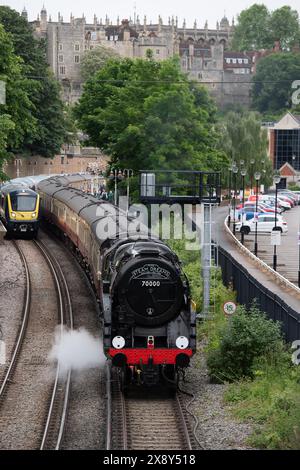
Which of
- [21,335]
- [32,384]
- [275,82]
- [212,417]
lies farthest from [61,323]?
[275,82]

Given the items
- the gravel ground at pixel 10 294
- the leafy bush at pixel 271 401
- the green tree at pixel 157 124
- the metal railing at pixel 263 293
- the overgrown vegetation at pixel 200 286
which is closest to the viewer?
the leafy bush at pixel 271 401

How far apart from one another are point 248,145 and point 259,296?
6712cm

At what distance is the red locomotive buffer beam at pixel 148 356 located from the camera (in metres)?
20.9

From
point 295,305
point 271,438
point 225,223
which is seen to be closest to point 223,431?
point 271,438

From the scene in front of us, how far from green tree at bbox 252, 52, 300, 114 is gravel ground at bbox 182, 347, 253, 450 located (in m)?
148

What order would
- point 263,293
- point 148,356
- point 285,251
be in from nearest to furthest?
point 148,356, point 263,293, point 285,251

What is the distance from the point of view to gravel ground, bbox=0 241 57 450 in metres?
18.5

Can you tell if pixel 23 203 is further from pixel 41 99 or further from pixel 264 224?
pixel 41 99

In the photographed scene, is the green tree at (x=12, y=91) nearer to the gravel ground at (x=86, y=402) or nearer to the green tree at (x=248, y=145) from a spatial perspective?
→ the gravel ground at (x=86, y=402)

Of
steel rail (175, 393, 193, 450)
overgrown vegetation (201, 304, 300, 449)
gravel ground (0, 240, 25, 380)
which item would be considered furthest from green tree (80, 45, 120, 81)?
steel rail (175, 393, 193, 450)

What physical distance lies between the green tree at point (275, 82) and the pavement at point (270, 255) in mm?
101274

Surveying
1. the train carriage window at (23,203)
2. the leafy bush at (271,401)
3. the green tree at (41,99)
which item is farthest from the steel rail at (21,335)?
the green tree at (41,99)

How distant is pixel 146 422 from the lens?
63.8 ft

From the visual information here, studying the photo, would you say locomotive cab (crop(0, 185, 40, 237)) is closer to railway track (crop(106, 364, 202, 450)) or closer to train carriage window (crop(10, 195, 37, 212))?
train carriage window (crop(10, 195, 37, 212))
